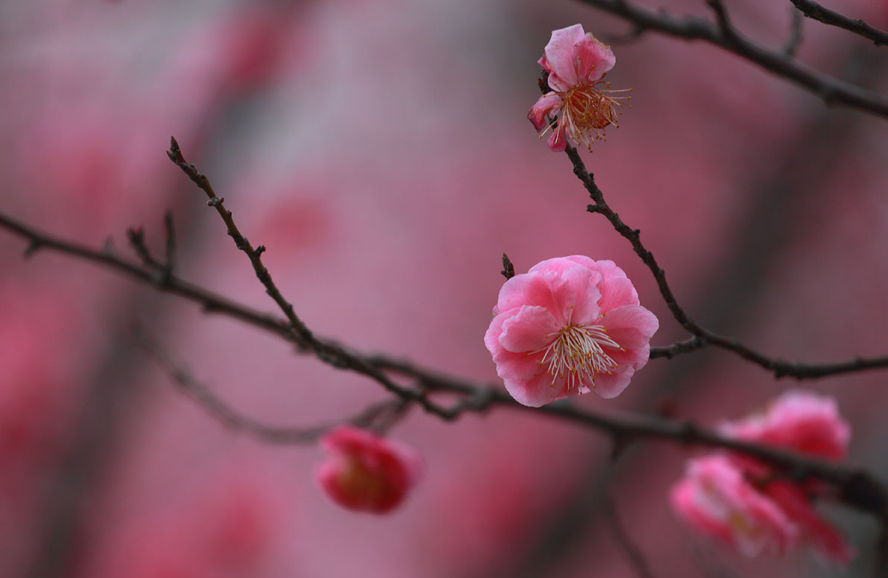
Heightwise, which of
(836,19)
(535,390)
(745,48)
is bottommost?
(535,390)

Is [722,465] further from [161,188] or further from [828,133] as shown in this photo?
[161,188]

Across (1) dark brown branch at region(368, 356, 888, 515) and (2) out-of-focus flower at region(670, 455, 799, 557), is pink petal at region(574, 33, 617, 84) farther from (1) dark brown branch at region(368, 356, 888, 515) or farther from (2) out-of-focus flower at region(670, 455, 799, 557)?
(2) out-of-focus flower at region(670, 455, 799, 557)

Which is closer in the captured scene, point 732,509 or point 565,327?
point 565,327

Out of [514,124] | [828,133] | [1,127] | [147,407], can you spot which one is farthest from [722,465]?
[1,127]

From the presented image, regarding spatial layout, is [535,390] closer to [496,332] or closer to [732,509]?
[496,332]

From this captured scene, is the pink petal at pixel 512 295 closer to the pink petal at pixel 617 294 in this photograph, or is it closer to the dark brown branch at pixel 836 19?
the pink petal at pixel 617 294

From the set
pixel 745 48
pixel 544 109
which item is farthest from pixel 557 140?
pixel 745 48

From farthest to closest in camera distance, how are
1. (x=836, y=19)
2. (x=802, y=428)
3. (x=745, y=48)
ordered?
1. (x=802, y=428)
2. (x=745, y=48)
3. (x=836, y=19)
